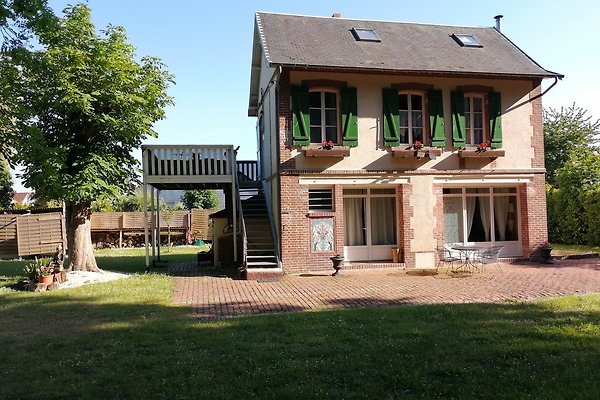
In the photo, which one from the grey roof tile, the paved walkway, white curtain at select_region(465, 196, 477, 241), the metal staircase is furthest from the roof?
the paved walkway

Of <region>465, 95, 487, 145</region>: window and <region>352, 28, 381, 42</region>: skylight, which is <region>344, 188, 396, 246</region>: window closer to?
<region>465, 95, 487, 145</region>: window

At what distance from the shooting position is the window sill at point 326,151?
13.3 meters

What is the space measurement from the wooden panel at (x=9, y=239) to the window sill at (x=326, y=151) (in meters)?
10.9

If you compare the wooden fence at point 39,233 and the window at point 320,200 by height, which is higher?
the window at point 320,200

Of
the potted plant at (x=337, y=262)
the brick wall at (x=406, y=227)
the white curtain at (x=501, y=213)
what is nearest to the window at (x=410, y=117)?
the brick wall at (x=406, y=227)

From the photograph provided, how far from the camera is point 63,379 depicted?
485 centimetres

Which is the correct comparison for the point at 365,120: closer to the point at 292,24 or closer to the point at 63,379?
the point at 292,24

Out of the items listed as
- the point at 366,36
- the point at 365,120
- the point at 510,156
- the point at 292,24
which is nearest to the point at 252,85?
the point at 292,24

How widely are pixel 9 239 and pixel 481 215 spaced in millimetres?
16210

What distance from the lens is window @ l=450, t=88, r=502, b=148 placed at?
14.5 meters

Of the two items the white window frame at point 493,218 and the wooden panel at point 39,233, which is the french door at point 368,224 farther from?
the wooden panel at point 39,233

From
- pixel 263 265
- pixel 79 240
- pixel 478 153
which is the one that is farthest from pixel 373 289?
pixel 79 240

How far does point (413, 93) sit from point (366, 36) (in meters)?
2.78

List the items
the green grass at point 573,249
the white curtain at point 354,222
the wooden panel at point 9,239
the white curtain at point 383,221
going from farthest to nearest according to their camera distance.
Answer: the green grass at point 573,249 → the wooden panel at point 9,239 → the white curtain at point 383,221 → the white curtain at point 354,222
